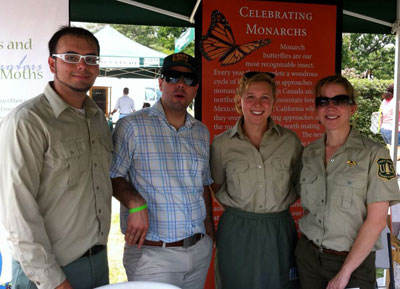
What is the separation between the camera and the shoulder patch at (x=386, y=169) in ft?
6.21

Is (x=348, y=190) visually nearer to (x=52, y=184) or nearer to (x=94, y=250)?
(x=94, y=250)

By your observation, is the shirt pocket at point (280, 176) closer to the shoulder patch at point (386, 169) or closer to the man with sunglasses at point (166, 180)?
the man with sunglasses at point (166, 180)

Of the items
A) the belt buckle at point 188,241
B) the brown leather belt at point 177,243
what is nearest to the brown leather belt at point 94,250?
the brown leather belt at point 177,243

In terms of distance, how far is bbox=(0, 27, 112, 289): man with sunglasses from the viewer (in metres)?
1.46

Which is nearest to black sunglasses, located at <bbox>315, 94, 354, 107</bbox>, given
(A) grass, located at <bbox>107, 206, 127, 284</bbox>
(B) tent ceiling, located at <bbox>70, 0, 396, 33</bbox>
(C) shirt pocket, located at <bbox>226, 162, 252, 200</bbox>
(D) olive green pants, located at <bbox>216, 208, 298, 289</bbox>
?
(C) shirt pocket, located at <bbox>226, 162, 252, 200</bbox>

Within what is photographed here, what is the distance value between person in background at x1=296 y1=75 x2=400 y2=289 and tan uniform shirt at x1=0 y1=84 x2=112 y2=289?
1112 mm

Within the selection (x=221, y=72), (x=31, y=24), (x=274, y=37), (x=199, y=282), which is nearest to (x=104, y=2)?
(x=31, y=24)

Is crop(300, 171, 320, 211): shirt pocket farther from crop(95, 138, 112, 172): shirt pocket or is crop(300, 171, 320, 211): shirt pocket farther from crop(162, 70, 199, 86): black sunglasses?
crop(95, 138, 112, 172): shirt pocket

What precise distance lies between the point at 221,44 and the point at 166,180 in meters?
1.55

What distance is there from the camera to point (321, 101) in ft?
6.89

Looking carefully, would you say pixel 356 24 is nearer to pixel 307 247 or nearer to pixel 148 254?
pixel 307 247

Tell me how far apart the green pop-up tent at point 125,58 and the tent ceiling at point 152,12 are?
3734mm

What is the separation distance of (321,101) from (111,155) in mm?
1183

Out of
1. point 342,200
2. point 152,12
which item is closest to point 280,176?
point 342,200
